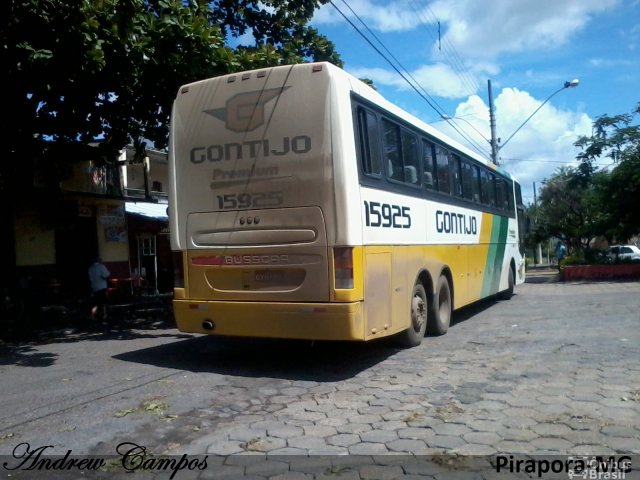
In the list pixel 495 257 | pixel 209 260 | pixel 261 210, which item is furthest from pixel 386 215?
pixel 495 257

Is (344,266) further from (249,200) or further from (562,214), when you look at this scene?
(562,214)

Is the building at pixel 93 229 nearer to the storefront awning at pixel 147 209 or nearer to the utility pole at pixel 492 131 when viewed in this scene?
the storefront awning at pixel 147 209

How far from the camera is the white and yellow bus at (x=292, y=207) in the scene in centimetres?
671

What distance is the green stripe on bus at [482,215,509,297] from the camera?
13000 millimetres

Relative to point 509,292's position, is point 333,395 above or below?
below

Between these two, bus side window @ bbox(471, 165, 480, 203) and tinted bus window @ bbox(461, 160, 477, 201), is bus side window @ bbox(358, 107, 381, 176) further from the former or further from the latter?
bus side window @ bbox(471, 165, 480, 203)

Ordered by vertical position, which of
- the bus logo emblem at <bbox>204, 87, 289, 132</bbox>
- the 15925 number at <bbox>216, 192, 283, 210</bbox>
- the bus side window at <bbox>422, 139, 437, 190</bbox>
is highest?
the bus logo emblem at <bbox>204, 87, 289, 132</bbox>

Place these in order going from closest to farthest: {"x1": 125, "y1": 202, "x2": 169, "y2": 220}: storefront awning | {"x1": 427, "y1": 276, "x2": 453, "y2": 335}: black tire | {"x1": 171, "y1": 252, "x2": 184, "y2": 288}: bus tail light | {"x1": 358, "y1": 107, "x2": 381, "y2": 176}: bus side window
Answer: {"x1": 358, "y1": 107, "x2": 381, "y2": 176}: bus side window
{"x1": 171, "y1": 252, "x2": 184, "y2": 288}: bus tail light
{"x1": 427, "y1": 276, "x2": 453, "y2": 335}: black tire
{"x1": 125, "y1": 202, "x2": 169, "y2": 220}: storefront awning

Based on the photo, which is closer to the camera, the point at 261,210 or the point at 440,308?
the point at 261,210

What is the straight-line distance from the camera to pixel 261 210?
7062 millimetres

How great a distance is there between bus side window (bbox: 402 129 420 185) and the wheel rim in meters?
1.69

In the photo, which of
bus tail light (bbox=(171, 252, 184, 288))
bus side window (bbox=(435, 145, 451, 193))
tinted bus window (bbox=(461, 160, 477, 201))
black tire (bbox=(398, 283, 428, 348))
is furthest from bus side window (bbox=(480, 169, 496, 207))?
bus tail light (bbox=(171, 252, 184, 288))

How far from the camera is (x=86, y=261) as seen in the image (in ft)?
59.3

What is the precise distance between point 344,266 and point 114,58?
571cm
